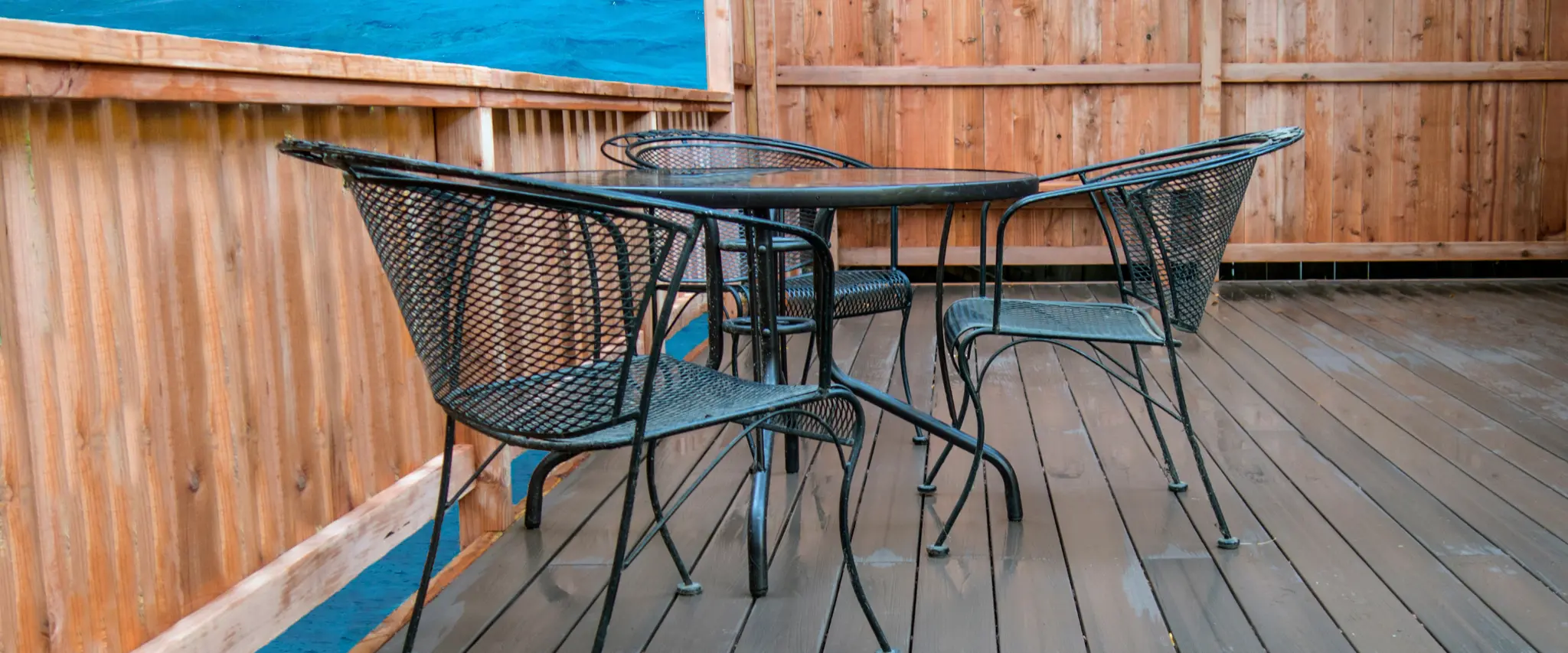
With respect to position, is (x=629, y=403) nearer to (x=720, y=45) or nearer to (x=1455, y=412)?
(x=1455, y=412)

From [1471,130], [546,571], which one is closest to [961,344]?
[546,571]

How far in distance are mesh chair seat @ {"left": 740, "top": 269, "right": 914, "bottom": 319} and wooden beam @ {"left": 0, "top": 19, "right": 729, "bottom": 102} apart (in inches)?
31.9

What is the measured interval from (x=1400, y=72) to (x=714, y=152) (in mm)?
3660

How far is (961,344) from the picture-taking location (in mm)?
2131

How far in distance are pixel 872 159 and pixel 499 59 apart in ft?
21.3

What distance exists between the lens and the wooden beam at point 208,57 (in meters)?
1.18

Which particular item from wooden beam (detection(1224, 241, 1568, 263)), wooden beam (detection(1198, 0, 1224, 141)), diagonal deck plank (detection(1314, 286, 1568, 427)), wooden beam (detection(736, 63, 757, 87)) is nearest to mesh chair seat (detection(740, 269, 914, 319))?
diagonal deck plank (detection(1314, 286, 1568, 427))

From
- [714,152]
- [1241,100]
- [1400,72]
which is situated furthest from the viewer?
[1241,100]

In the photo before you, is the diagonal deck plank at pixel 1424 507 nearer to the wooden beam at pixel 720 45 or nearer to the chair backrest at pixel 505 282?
the chair backrest at pixel 505 282

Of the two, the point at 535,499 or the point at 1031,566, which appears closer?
the point at 1031,566

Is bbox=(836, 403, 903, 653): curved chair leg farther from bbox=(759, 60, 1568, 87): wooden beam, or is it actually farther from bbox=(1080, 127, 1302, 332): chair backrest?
bbox=(759, 60, 1568, 87): wooden beam

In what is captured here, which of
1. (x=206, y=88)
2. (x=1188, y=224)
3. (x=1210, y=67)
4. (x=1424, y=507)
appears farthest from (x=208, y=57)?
(x=1210, y=67)

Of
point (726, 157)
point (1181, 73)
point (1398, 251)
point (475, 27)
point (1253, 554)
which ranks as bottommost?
point (1253, 554)

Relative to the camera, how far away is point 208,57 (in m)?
1.45
